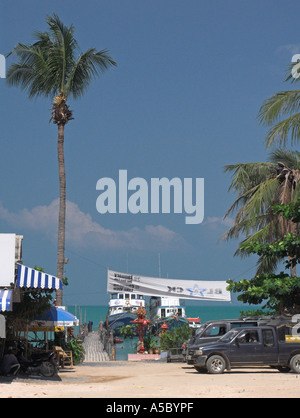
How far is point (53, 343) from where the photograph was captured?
27.2 meters

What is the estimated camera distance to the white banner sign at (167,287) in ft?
199

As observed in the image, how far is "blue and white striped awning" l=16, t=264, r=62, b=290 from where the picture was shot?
60.0ft

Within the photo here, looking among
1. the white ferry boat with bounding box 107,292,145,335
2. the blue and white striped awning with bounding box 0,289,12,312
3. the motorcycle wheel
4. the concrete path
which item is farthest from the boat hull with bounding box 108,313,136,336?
the blue and white striped awning with bounding box 0,289,12,312

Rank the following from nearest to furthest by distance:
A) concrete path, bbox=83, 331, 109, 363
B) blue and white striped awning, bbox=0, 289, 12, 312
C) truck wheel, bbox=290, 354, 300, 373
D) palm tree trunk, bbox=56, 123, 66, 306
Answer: blue and white striped awning, bbox=0, 289, 12, 312 → truck wheel, bbox=290, 354, 300, 373 → palm tree trunk, bbox=56, 123, 66, 306 → concrete path, bbox=83, 331, 109, 363

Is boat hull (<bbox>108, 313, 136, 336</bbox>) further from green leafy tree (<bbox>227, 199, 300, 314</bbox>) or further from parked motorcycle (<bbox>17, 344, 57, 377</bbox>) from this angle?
parked motorcycle (<bbox>17, 344, 57, 377</bbox>)

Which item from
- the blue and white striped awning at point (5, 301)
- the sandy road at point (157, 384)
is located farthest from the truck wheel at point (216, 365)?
the blue and white striped awning at point (5, 301)

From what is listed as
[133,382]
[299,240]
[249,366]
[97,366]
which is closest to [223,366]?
[249,366]

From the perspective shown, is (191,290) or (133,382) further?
(191,290)

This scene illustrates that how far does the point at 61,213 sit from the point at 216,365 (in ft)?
43.5

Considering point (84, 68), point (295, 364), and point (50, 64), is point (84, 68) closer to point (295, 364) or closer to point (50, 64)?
point (50, 64)

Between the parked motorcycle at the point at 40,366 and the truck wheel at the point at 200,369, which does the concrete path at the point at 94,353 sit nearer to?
the truck wheel at the point at 200,369
